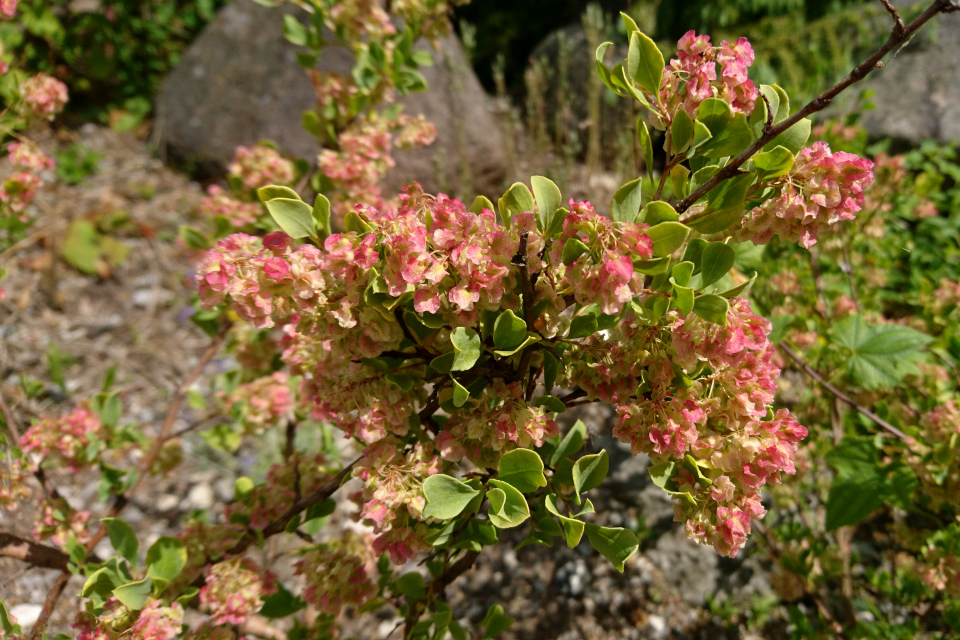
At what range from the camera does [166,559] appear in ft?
2.92

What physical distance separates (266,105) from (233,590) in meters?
2.99

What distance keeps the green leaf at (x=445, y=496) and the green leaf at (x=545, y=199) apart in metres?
0.29

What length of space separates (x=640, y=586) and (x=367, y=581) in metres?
0.99

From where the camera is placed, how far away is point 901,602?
4.13 feet

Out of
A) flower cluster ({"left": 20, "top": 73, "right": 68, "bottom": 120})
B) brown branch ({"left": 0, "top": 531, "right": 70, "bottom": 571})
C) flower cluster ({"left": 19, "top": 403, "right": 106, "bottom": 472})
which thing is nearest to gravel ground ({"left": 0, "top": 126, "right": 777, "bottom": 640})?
brown branch ({"left": 0, "top": 531, "right": 70, "bottom": 571})

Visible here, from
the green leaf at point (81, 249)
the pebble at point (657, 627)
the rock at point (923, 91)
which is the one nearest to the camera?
the pebble at point (657, 627)

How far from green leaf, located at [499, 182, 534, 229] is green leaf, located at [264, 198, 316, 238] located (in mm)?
218

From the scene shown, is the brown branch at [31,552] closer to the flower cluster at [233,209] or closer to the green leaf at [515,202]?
the flower cluster at [233,209]

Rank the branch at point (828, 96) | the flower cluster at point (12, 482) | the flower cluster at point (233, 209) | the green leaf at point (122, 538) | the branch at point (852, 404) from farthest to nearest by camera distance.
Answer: the flower cluster at point (233, 209)
the branch at point (852, 404)
the flower cluster at point (12, 482)
the green leaf at point (122, 538)
the branch at point (828, 96)

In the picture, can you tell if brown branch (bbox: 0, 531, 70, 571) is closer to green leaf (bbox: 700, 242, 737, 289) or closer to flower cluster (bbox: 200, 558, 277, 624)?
flower cluster (bbox: 200, 558, 277, 624)

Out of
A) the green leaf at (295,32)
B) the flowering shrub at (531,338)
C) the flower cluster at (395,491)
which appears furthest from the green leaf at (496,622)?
the green leaf at (295,32)

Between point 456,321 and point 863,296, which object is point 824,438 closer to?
point 863,296

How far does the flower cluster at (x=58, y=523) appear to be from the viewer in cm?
106

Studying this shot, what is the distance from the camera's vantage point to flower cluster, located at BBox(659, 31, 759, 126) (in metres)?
0.60
